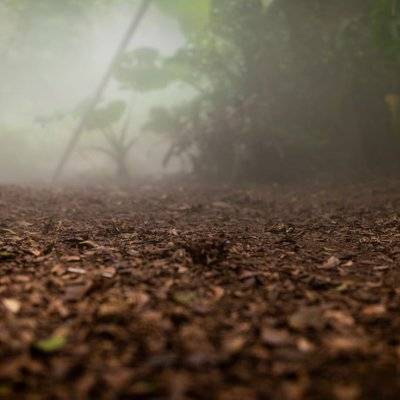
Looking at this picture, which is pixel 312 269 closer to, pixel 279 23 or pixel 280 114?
pixel 280 114

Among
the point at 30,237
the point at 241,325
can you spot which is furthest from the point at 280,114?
the point at 241,325

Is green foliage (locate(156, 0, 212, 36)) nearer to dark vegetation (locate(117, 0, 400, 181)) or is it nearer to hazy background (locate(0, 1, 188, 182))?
dark vegetation (locate(117, 0, 400, 181))

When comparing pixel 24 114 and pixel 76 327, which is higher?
pixel 24 114

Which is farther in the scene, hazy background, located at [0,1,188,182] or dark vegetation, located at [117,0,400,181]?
hazy background, located at [0,1,188,182]

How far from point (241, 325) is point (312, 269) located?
2.94 ft

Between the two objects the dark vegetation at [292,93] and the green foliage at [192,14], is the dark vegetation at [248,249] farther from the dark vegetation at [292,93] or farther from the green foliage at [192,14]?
the green foliage at [192,14]

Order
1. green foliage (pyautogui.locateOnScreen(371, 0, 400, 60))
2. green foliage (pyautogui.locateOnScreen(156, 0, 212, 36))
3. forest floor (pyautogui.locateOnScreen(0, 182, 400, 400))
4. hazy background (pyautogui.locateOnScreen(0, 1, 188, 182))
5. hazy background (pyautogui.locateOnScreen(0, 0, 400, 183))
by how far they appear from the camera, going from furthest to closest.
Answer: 1. hazy background (pyautogui.locateOnScreen(0, 1, 188, 182))
2. green foliage (pyautogui.locateOnScreen(156, 0, 212, 36))
3. hazy background (pyautogui.locateOnScreen(0, 0, 400, 183))
4. green foliage (pyautogui.locateOnScreen(371, 0, 400, 60))
5. forest floor (pyautogui.locateOnScreen(0, 182, 400, 400))

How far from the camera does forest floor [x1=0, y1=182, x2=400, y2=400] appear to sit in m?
1.33

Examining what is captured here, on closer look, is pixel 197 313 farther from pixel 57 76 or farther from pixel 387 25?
pixel 57 76

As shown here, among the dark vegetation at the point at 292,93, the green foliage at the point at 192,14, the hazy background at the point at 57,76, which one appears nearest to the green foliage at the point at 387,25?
the dark vegetation at the point at 292,93

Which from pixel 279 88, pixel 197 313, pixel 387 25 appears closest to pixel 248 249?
pixel 197 313

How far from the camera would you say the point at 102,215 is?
4.37m

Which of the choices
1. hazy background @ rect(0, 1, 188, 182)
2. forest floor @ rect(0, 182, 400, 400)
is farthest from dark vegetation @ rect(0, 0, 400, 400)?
hazy background @ rect(0, 1, 188, 182)

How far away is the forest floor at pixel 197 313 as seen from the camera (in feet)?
4.38
